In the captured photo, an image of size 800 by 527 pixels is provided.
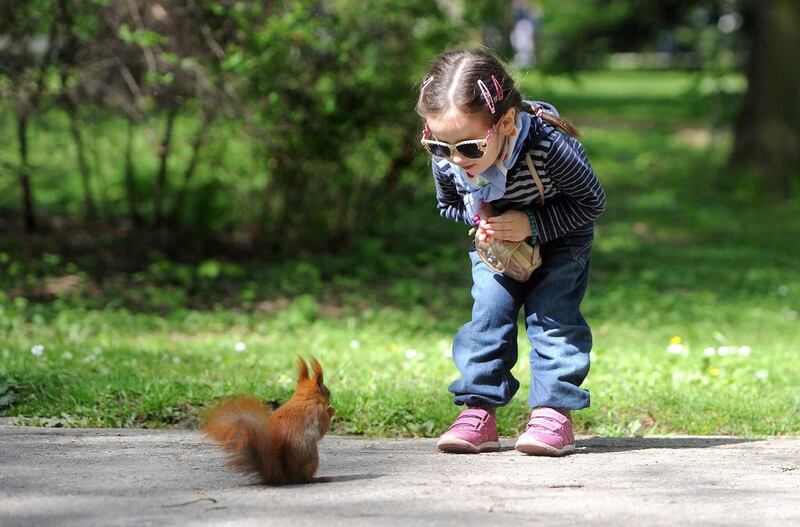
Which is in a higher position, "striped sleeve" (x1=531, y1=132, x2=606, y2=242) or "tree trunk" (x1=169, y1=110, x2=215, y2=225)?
"tree trunk" (x1=169, y1=110, x2=215, y2=225)

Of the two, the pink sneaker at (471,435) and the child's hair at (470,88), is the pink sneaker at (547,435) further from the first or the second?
the child's hair at (470,88)

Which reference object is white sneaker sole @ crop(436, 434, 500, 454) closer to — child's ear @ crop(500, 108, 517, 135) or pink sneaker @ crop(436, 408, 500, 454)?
pink sneaker @ crop(436, 408, 500, 454)

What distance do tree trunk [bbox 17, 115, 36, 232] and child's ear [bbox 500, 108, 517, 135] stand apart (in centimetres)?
515

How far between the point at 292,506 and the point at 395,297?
17.7ft

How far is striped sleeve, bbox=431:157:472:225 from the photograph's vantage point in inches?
166

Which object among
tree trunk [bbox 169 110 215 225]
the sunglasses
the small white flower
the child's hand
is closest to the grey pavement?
the child's hand

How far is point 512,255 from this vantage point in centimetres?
417

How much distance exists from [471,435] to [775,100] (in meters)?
11.5

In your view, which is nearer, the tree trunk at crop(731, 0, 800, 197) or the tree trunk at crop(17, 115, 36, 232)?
the tree trunk at crop(17, 115, 36, 232)

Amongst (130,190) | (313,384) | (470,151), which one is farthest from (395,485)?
(130,190)

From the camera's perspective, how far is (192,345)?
663 cm

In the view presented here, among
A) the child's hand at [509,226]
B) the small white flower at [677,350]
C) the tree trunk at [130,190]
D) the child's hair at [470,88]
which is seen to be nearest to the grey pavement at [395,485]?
the child's hand at [509,226]

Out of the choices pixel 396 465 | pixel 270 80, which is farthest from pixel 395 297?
pixel 396 465

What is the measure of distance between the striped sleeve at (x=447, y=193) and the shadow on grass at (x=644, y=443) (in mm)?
995
